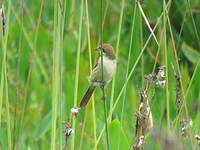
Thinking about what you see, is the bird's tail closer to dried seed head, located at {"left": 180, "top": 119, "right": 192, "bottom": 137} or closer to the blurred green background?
the blurred green background

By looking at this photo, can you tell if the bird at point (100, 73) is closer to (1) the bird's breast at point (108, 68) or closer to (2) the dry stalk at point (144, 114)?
(1) the bird's breast at point (108, 68)

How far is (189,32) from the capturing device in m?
4.53

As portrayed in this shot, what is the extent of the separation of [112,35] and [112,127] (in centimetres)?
246

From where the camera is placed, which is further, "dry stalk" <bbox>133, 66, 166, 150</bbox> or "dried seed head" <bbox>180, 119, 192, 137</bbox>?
"dried seed head" <bbox>180, 119, 192, 137</bbox>

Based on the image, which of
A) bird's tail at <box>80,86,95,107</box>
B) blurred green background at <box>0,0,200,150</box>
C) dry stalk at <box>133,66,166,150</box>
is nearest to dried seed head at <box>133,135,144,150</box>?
dry stalk at <box>133,66,166,150</box>

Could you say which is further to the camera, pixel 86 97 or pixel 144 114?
pixel 86 97

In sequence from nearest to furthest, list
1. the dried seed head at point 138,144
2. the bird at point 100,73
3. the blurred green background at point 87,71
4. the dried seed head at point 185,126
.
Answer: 1. the dried seed head at point 138,144
2. the dried seed head at point 185,126
3. the bird at point 100,73
4. the blurred green background at point 87,71

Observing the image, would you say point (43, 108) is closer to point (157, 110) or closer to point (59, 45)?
point (157, 110)

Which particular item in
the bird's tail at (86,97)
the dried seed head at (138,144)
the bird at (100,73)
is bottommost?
the dried seed head at (138,144)

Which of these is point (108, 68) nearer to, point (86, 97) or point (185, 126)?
point (86, 97)

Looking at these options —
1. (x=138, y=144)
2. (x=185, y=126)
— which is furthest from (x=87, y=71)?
(x=138, y=144)

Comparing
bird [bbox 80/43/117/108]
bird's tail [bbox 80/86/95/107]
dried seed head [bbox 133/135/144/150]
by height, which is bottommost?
dried seed head [bbox 133/135/144/150]

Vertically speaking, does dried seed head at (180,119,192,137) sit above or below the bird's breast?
below

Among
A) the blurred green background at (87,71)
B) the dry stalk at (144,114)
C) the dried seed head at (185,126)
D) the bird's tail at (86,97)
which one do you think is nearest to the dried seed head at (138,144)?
the dry stalk at (144,114)
